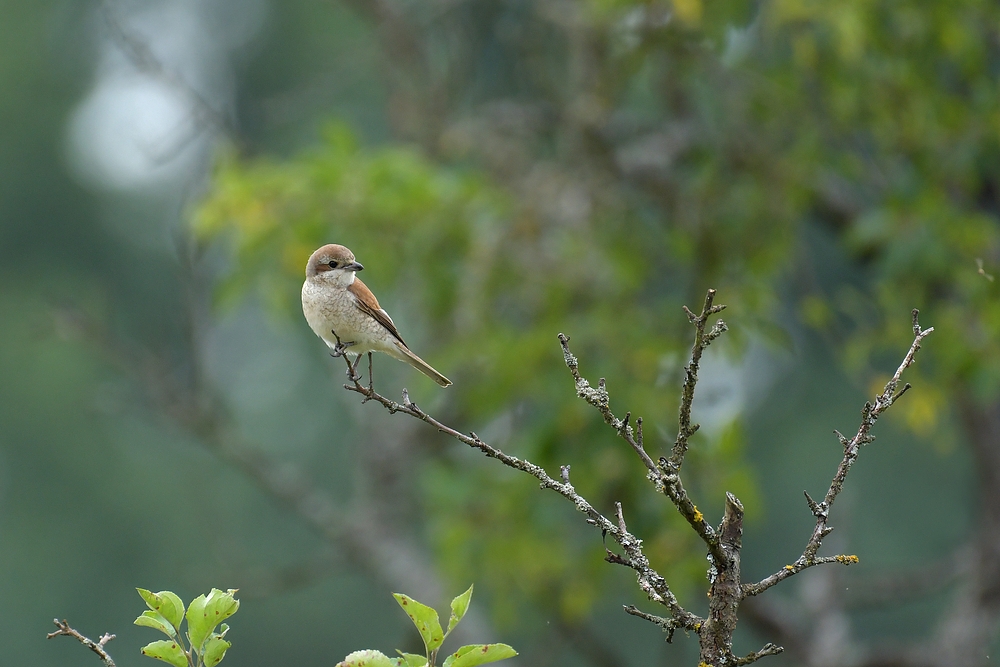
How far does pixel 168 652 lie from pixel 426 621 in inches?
19.1

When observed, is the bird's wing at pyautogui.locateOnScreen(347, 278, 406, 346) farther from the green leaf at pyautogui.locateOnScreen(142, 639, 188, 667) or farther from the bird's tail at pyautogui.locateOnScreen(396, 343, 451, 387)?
the green leaf at pyautogui.locateOnScreen(142, 639, 188, 667)

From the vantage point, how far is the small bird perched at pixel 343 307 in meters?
2.97

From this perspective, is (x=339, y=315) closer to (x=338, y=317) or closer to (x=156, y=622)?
(x=338, y=317)

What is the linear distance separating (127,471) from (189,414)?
18.2 meters

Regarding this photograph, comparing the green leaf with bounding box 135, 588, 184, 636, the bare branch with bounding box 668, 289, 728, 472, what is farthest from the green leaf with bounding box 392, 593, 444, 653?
the bare branch with bounding box 668, 289, 728, 472

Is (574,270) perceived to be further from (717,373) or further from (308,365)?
(308,365)

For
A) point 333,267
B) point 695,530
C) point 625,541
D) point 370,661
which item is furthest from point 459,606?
point 333,267

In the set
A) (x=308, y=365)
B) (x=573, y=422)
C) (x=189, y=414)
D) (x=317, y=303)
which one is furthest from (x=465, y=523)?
(x=308, y=365)

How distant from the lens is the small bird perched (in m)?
2.97

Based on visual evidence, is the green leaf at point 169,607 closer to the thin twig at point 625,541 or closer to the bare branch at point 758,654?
the thin twig at point 625,541

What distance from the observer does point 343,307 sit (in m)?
2.98

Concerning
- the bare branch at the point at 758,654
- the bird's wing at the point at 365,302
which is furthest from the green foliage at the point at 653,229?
the bare branch at the point at 758,654

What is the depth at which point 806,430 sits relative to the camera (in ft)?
69.7

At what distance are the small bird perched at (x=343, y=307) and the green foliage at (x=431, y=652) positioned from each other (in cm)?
93
